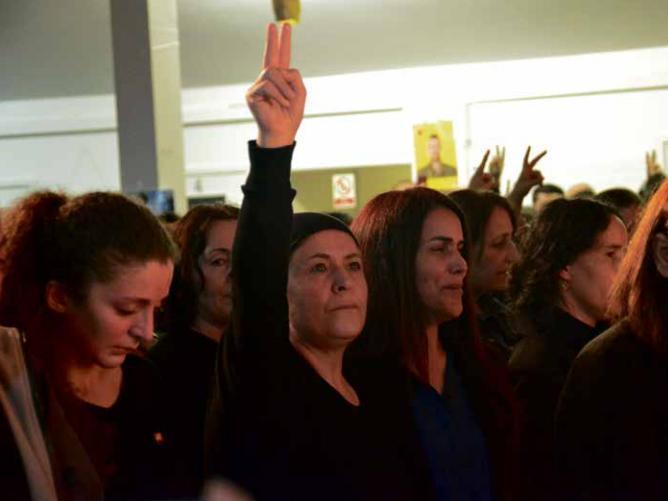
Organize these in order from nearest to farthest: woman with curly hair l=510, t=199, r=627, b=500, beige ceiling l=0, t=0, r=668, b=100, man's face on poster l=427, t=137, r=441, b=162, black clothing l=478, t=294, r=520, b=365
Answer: woman with curly hair l=510, t=199, r=627, b=500 → black clothing l=478, t=294, r=520, b=365 → beige ceiling l=0, t=0, r=668, b=100 → man's face on poster l=427, t=137, r=441, b=162

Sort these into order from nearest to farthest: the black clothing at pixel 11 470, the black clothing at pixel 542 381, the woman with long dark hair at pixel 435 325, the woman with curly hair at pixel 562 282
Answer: the black clothing at pixel 11 470, the woman with long dark hair at pixel 435 325, the black clothing at pixel 542 381, the woman with curly hair at pixel 562 282

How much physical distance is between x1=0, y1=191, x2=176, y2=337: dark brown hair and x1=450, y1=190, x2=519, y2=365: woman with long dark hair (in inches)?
55.1

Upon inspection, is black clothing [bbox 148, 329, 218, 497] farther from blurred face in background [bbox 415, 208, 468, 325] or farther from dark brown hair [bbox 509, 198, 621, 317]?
dark brown hair [bbox 509, 198, 621, 317]

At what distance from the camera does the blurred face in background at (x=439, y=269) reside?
222 cm

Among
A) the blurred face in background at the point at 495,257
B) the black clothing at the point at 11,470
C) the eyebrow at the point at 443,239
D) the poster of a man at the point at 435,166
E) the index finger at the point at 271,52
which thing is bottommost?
the black clothing at the point at 11,470

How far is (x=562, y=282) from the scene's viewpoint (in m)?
2.70

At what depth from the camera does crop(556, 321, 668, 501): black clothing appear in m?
1.86

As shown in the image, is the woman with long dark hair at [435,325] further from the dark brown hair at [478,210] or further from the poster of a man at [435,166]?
the poster of a man at [435,166]

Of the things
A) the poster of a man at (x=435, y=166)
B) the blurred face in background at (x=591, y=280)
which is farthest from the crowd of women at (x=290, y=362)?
the poster of a man at (x=435, y=166)

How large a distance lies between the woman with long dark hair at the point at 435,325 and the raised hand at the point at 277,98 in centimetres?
66

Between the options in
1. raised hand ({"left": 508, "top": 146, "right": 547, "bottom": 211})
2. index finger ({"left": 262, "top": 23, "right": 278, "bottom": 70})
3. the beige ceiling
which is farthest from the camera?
the beige ceiling

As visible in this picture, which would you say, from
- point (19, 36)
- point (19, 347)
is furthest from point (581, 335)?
point (19, 36)

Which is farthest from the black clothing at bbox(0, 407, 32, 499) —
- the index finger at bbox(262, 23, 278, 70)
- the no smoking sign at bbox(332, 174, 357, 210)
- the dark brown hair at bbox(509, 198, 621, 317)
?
the no smoking sign at bbox(332, 174, 357, 210)

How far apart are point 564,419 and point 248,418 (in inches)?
28.2
